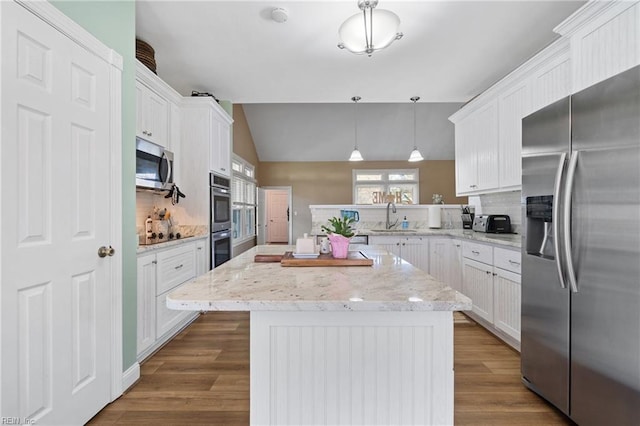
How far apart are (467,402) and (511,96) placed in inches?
105

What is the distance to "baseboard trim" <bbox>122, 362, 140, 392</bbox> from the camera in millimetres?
1979

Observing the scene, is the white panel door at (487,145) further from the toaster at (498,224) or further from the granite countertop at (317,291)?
the granite countertop at (317,291)

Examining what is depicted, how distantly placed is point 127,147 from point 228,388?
5.66 feet

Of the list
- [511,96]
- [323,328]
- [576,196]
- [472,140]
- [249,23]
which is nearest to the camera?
[323,328]

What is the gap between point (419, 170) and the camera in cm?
891

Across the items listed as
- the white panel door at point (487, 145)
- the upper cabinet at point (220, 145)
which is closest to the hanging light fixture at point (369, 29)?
the white panel door at point (487, 145)

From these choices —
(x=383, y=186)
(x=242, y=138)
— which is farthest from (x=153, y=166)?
(x=383, y=186)

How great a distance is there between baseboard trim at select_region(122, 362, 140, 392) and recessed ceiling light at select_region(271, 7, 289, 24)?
2.68m

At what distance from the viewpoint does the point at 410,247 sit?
149 inches

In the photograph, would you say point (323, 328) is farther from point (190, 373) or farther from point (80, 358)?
point (190, 373)

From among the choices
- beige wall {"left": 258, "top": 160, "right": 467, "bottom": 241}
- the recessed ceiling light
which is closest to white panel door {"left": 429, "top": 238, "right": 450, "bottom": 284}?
the recessed ceiling light

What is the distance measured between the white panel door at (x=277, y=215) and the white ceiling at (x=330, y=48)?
590 cm

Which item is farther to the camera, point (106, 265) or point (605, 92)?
point (106, 265)

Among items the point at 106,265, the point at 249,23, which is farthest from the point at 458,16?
the point at 106,265
